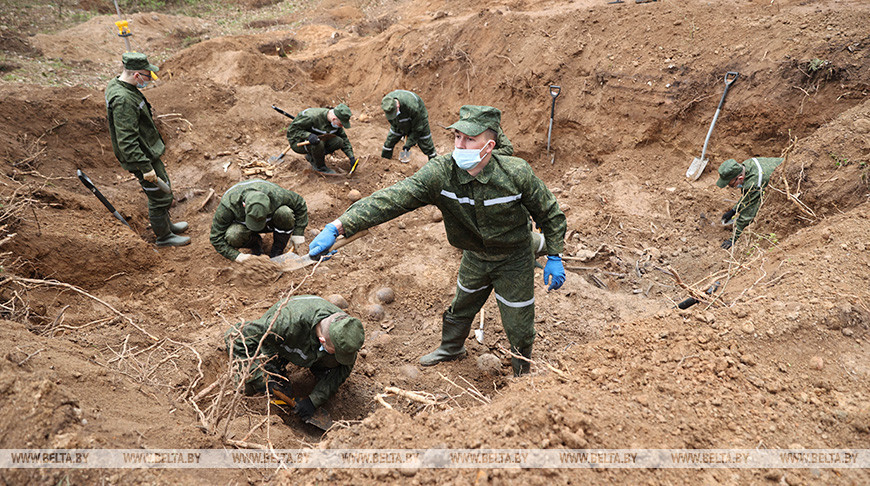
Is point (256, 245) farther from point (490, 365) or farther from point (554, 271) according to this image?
point (554, 271)

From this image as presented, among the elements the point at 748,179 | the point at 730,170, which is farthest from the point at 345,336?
the point at 748,179

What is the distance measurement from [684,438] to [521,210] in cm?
155

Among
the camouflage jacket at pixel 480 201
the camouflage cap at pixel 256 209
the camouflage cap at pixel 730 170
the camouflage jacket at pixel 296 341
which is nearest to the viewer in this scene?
the camouflage jacket at pixel 480 201

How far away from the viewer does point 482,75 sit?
780cm

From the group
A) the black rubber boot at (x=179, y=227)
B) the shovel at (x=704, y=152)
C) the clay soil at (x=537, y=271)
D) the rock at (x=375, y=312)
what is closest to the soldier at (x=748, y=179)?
the clay soil at (x=537, y=271)

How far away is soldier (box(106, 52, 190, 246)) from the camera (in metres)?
4.52

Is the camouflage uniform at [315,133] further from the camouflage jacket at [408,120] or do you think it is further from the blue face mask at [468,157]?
the blue face mask at [468,157]

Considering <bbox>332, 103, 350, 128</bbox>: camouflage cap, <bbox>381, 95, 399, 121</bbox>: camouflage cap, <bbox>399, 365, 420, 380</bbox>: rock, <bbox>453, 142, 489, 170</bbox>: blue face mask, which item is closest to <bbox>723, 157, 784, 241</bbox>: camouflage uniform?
<bbox>453, 142, 489, 170</bbox>: blue face mask

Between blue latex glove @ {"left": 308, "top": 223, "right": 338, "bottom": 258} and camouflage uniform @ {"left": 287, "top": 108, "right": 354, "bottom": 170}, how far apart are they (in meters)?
4.01

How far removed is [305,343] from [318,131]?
3960 mm

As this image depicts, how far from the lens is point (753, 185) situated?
4520mm

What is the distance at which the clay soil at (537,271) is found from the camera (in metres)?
1.96

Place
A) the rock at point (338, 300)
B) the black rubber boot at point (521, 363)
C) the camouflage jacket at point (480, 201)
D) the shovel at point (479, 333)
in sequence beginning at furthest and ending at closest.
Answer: the rock at point (338, 300) < the shovel at point (479, 333) < the black rubber boot at point (521, 363) < the camouflage jacket at point (480, 201)

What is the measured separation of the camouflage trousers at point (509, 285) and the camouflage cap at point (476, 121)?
91 cm
